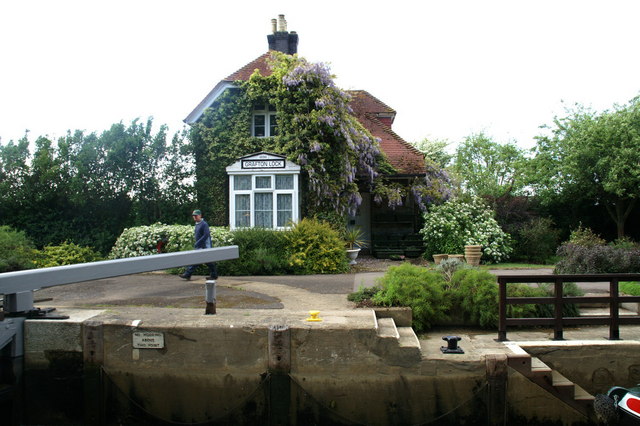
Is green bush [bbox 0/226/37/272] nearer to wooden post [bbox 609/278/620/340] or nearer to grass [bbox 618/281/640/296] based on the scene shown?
wooden post [bbox 609/278/620/340]

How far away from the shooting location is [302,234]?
14.5 m

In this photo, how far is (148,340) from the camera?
7043 millimetres

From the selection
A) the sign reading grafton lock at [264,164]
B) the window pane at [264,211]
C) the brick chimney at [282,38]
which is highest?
the brick chimney at [282,38]

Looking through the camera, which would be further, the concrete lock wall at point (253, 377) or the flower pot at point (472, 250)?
the flower pot at point (472, 250)

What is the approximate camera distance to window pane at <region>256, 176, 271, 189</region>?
57.5ft

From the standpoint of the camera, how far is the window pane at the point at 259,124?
18.4 metres

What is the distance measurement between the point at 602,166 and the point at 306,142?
41.2ft

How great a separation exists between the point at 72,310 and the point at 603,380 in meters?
8.59

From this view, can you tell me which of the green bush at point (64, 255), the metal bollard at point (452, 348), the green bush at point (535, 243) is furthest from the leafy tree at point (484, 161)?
the metal bollard at point (452, 348)

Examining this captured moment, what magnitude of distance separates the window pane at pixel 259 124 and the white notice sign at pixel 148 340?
1225 centimetres

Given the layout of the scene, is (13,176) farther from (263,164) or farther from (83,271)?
(83,271)

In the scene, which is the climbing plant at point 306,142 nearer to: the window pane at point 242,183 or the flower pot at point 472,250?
the window pane at point 242,183

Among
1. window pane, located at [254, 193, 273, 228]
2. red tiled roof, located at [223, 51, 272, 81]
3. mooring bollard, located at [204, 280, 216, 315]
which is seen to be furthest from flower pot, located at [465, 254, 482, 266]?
mooring bollard, located at [204, 280, 216, 315]

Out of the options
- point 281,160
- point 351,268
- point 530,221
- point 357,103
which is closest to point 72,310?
point 351,268
